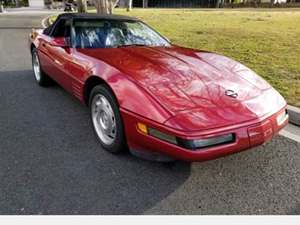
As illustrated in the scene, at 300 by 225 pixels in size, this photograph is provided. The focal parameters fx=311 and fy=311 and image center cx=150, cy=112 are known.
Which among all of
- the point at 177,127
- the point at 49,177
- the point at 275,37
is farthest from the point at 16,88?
the point at 275,37

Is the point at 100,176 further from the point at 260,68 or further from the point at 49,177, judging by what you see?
the point at 260,68

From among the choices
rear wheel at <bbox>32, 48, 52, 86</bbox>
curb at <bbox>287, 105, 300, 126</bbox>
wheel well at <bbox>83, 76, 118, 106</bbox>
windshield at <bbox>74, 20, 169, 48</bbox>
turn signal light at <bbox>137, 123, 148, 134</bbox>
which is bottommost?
curb at <bbox>287, 105, 300, 126</bbox>

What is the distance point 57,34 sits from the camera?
4.64m

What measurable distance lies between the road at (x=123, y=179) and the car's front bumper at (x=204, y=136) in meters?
0.33

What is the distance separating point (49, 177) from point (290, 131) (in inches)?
105

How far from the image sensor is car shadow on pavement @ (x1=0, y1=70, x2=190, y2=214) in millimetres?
2387

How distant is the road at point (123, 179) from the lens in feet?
7.78

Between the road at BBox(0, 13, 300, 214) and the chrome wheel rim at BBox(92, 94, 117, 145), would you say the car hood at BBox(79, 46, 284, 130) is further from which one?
the road at BBox(0, 13, 300, 214)

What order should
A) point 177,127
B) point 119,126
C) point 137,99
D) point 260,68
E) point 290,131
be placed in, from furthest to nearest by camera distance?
point 260,68, point 290,131, point 119,126, point 137,99, point 177,127

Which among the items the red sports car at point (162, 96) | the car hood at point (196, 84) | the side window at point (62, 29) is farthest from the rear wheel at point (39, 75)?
the car hood at point (196, 84)

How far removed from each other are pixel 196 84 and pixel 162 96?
0.41 m

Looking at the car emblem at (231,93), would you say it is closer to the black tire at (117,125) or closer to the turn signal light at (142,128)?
the turn signal light at (142,128)

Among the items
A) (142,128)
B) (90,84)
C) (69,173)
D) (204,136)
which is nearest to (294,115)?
(204,136)

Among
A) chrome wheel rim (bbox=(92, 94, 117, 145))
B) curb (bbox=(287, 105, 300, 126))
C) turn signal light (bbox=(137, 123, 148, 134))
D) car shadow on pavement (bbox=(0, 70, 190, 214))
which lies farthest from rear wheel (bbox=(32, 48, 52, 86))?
curb (bbox=(287, 105, 300, 126))
